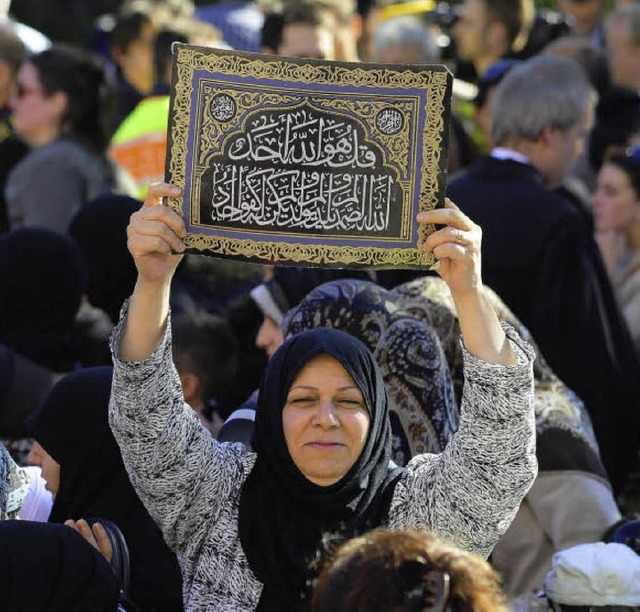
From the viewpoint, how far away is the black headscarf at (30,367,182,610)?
4.48 metres

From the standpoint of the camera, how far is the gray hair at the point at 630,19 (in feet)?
27.0

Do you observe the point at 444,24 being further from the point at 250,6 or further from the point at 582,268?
the point at 582,268

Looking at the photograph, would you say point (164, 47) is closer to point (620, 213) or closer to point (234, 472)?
point (620, 213)

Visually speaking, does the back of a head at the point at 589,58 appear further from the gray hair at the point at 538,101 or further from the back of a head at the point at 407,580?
the back of a head at the point at 407,580

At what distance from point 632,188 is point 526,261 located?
1.37 meters

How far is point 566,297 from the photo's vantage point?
573 cm

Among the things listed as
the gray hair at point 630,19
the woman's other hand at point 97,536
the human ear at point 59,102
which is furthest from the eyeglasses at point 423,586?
the gray hair at point 630,19

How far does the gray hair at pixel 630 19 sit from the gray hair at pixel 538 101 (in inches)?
75.9

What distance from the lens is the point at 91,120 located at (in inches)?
303

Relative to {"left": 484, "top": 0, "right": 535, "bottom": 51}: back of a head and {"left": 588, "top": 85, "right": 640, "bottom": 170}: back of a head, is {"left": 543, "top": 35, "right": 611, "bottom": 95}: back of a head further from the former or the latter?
{"left": 484, "top": 0, "right": 535, "bottom": 51}: back of a head

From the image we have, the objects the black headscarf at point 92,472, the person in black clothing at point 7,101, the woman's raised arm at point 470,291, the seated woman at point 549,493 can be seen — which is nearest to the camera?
the woman's raised arm at point 470,291

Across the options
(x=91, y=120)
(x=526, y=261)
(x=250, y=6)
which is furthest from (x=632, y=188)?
(x=250, y=6)

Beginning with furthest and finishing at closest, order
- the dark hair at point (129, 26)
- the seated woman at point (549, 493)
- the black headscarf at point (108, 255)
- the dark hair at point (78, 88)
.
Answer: the dark hair at point (129, 26)
the dark hair at point (78, 88)
the black headscarf at point (108, 255)
the seated woman at point (549, 493)

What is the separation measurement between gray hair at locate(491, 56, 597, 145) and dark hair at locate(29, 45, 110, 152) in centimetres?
219
